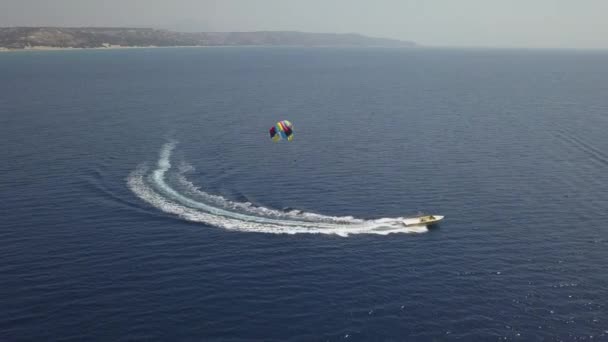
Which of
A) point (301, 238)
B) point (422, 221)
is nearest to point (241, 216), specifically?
point (301, 238)

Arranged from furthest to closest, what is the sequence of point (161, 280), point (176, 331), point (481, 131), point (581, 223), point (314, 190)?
point (481, 131), point (314, 190), point (581, 223), point (161, 280), point (176, 331)

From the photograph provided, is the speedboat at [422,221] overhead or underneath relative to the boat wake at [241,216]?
underneath

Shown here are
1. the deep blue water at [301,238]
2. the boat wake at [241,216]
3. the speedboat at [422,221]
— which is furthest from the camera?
the speedboat at [422,221]

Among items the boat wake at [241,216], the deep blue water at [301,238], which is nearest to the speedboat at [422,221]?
the boat wake at [241,216]

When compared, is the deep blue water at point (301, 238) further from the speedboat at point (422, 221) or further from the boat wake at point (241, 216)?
the speedboat at point (422, 221)

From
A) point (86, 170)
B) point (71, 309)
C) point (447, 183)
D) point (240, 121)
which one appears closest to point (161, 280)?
point (71, 309)

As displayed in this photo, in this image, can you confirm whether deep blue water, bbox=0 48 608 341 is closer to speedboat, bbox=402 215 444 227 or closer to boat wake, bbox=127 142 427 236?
boat wake, bbox=127 142 427 236

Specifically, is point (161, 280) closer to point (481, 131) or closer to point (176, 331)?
point (176, 331)
